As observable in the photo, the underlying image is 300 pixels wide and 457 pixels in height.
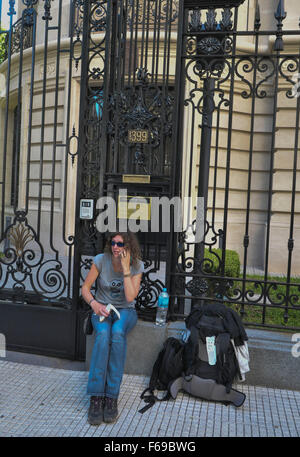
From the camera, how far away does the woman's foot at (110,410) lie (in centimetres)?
341

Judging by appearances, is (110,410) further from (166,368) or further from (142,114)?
(142,114)

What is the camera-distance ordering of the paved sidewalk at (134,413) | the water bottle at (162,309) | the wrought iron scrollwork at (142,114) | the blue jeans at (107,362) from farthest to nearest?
1. the wrought iron scrollwork at (142,114)
2. the water bottle at (162,309)
3. the blue jeans at (107,362)
4. the paved sidewalk at (134,413)

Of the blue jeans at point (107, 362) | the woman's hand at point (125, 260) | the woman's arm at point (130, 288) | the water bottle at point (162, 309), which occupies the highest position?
the woman's hand at point (125, 260)

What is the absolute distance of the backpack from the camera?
3.85m

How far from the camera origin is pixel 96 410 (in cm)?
343

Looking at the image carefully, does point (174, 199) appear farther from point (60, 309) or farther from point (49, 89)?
point (49, 89)

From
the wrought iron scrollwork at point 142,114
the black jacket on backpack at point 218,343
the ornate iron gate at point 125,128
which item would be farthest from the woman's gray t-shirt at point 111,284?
the wrought iron scrollwork at point 142,114

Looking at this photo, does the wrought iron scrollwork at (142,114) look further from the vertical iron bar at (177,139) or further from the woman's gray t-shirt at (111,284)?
the woman's gray t-shirt at (111,284)

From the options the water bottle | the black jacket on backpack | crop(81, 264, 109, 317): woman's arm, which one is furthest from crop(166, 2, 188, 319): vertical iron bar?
crop(81, 264, 109, 317): woman's arm

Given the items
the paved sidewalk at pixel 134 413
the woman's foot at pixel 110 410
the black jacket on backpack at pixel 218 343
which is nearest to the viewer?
the paved sidewalk at pixel 134 413

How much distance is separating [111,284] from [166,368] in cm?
90

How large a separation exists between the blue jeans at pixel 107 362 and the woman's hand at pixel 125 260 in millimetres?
494

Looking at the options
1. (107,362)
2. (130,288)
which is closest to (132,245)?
(130,288)
